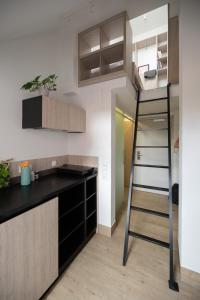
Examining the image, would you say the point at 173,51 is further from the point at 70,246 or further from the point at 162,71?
the point at 70,246

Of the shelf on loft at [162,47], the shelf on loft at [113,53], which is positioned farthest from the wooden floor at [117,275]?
the shelf on loft at [162,47]

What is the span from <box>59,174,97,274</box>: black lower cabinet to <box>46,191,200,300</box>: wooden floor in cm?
13

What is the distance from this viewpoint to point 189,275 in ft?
4.81

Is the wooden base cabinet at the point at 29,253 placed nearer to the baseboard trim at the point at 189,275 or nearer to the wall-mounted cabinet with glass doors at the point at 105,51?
the baseboard trim at the point at 189,275

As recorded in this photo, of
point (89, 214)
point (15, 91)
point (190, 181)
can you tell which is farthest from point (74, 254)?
point (15, 91)

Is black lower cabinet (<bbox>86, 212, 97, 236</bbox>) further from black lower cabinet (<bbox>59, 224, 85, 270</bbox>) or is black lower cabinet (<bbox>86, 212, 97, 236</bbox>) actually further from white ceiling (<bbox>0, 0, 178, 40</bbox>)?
white ceiling (<bbox>0, 0, 178, 40</bbox>)

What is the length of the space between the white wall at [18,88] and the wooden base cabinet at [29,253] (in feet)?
2.83

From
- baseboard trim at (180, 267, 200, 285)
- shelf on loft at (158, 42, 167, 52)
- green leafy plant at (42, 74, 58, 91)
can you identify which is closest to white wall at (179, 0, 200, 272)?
baseboard trim at (180, 267, 200, 285)

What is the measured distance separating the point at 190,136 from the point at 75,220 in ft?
5.79

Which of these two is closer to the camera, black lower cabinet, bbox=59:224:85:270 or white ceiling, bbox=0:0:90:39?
white ceiling, bbox=0:0:90:39

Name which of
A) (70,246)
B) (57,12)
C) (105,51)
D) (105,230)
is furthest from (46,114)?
(105,230)

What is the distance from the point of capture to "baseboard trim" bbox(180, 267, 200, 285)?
1.44 m

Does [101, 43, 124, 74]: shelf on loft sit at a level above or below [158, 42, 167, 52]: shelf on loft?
below

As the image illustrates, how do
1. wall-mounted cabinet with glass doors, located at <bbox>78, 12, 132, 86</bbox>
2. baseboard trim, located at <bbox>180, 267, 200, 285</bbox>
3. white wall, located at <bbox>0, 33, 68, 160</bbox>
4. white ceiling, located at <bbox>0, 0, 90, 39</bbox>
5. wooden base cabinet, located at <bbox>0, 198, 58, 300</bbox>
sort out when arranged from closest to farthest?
wooden base cabinet, located at <bbox>0, 198, 58, 300</bbox> → white ceiling, located at <bbox>0, 0, 90, 39</bbox> → baseboard trim, located at <bbox>180, 267, 200, 285</bbox> → white wall, located at <bbox>0, 33, 68, 160</bbox> → wall-mounted cabinet with glass doors, located at <bbox>78, 12, 132, 86</bbox>
